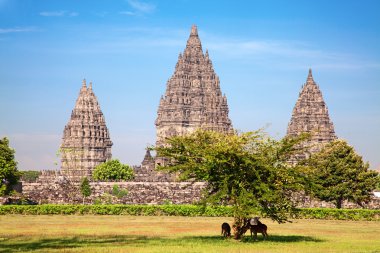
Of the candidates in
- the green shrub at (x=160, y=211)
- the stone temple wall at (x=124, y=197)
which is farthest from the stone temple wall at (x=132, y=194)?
the green shrub at (x=160, y=211)

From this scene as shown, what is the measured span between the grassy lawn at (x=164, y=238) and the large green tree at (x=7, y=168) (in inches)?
1364

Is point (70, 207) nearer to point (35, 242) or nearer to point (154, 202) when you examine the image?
point (154, 202)

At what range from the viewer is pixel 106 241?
50312mm

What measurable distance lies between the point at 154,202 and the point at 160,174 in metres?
48.1

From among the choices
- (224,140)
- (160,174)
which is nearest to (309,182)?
(224,140)

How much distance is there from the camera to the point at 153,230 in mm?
62031

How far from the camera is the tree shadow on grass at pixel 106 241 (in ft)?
152

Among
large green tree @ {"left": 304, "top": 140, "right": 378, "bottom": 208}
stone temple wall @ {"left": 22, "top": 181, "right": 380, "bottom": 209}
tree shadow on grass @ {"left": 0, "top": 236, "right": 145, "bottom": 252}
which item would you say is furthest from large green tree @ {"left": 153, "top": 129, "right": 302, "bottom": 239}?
stone temple wall @ {"left": 22, "top": 181, "right": 380, "bottom": 209}

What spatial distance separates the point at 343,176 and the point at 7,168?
43432 mm

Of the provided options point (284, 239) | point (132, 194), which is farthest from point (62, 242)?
point (132, 194)

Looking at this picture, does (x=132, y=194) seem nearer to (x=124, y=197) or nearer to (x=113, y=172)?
(x=124, y=197)

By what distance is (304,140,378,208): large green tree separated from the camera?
9962 cm

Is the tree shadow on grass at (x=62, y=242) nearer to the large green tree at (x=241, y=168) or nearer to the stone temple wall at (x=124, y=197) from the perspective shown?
the large green tree at (x=241, y=168)

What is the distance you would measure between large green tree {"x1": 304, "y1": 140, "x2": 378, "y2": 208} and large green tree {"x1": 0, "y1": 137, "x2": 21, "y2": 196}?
39.4m
